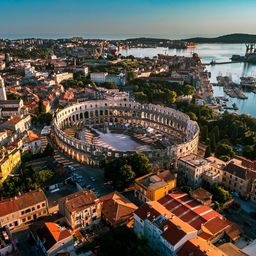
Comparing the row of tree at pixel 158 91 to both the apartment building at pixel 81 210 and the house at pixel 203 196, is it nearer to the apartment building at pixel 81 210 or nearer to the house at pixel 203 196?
the house at pixel 203 196

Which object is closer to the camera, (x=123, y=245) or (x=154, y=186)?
(x=123, y=245)

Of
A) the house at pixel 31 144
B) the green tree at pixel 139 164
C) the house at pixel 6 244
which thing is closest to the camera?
the house at pixel 6 244

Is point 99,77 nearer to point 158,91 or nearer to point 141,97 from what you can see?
point 141,97

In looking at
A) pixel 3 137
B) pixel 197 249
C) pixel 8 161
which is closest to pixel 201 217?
pixel 197 249

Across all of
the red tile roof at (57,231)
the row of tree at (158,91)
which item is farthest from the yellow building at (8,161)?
the row of tree at (158,91)

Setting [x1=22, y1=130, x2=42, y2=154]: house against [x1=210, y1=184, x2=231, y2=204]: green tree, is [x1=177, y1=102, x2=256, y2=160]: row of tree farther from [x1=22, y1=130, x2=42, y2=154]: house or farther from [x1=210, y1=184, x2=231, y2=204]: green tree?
[x1=22, y1=130, x2=42, y2=154]: house

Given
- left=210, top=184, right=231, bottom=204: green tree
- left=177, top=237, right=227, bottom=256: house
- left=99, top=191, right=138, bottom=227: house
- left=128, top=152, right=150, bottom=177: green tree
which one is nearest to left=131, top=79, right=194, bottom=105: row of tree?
left=128, top=152, right=150, bottom=177: green tree

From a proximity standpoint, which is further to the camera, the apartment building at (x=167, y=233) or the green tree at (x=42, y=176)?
the green tree at (x=42, y=176)
